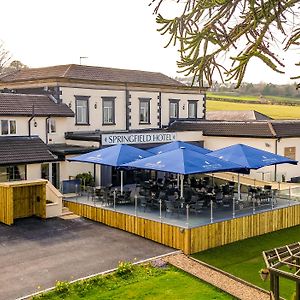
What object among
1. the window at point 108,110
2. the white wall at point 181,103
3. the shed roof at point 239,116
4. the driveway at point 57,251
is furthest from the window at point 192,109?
the driveway at point 57,251

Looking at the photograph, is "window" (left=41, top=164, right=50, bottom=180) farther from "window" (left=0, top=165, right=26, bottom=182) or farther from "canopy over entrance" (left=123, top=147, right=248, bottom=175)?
"canopy over entrance" (left=123, top=147, right=248, bottom=175)

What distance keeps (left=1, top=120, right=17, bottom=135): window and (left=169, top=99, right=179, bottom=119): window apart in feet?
44.2

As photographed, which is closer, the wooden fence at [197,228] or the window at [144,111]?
the wooden fence at [197,228]

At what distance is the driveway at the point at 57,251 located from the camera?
44.0ft

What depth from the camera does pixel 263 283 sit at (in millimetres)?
13727

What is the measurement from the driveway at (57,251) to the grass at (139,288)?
2.48 feet

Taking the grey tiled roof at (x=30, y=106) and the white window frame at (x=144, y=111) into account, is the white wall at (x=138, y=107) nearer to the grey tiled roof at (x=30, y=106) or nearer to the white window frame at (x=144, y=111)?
the white window frame at (x=144, y=111)

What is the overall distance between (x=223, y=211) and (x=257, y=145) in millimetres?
10717

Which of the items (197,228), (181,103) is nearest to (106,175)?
(197,228)

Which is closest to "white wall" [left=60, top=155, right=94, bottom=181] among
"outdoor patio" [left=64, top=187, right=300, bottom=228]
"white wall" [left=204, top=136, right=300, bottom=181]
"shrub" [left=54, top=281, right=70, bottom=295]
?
"outdoor patio" [left=64, top=187, right=300, bottom=228]

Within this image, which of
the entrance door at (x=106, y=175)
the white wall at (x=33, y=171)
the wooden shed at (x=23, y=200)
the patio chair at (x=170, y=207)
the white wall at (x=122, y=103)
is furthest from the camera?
the white wall at (x=122, y=103)

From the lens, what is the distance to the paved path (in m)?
12.7

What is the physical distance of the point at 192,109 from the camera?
36500 mm

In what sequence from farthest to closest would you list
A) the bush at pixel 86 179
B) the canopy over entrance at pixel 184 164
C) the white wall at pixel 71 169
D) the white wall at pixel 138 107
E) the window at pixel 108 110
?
1. the white wall at pixel 138 107
2. the window at pixel 108 110
3. the white wall at pixel 71 169
4. the bush at pixel 86 179
5. the canopy over entrance at pixel 184 164
